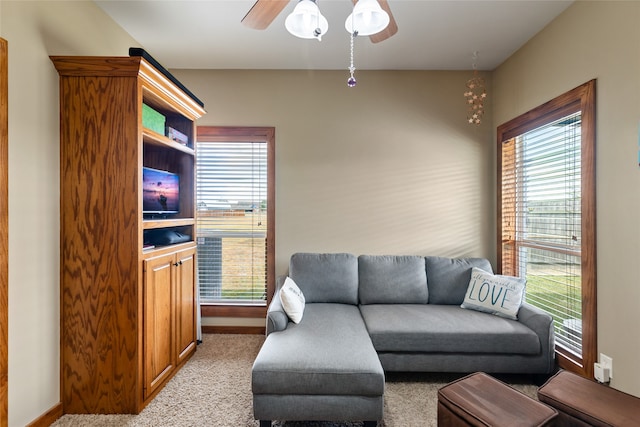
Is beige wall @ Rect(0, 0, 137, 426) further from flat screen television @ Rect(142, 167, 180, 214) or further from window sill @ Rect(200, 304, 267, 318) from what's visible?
window sill @ Rect(200, 304, 267, 318)

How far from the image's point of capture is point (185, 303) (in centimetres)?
253

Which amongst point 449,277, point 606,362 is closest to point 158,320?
point 449,277

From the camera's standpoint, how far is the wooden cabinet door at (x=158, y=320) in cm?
201

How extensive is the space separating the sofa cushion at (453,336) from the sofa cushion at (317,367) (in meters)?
0.31

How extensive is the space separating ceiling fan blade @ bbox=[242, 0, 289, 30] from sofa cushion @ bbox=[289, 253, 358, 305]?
198cm

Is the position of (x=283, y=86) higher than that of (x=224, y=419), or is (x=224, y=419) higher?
(x=283, y=86)

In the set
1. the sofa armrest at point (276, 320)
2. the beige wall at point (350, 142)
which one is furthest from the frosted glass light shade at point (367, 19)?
the sofa armrest at point (276, 320)

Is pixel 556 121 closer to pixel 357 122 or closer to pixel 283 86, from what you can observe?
pixel 357 122

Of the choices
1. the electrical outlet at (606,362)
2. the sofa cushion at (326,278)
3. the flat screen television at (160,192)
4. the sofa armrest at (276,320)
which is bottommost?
the electrical outlet at (606,362)

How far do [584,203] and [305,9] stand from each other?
7.12 ft

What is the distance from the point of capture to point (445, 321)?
2369 mm

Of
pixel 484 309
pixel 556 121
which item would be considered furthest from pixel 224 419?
pixel 556 121

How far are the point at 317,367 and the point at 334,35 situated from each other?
2494 mm

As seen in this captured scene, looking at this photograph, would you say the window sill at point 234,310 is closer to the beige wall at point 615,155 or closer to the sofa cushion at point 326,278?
the sofa cushion at point 326,278
